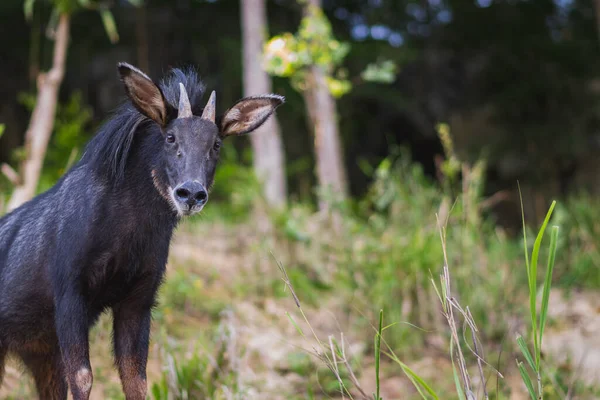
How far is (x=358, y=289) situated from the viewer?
5527 mm

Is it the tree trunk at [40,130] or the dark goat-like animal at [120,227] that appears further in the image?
the tree trunk at [40,130]

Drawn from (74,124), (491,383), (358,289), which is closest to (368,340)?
(358,289)

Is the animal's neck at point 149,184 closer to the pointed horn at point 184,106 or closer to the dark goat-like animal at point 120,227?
the dark goat-like animal at point 120,227

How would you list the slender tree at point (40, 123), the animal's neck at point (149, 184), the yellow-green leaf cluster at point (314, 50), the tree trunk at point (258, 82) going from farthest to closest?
the tree trunk at point (258, 82)
the yellow-green leaf cluster at point (314, 50)
the slender tree at point (40, 123)
the animal's neck at point (149, 184)

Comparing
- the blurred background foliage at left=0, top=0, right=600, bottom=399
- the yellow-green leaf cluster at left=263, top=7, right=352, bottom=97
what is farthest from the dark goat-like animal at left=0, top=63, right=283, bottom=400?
the blurred background foliage at left=0, top=0, right=600, bottom=399

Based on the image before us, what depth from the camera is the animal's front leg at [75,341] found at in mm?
2809

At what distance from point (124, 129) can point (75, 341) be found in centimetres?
87

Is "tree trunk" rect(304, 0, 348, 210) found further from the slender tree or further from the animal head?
the animal head

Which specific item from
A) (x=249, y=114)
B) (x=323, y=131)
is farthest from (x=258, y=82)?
(x=249, y=114)

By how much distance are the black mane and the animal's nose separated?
1.30 ft

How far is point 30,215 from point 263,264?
3173mm

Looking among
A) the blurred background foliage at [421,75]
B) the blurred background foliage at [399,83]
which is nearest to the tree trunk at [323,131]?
the blurred background foliage at [399,83]

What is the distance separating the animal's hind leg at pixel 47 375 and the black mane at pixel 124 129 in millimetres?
920

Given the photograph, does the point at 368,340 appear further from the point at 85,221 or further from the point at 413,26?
the point at 413,26
